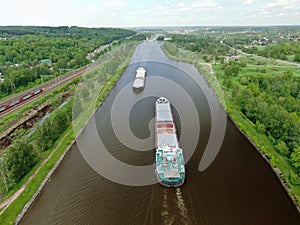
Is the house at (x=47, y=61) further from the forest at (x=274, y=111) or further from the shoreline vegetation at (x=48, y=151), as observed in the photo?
the forest at (x=274, y=111)

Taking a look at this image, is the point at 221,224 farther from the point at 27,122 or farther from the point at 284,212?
the point at 27,122

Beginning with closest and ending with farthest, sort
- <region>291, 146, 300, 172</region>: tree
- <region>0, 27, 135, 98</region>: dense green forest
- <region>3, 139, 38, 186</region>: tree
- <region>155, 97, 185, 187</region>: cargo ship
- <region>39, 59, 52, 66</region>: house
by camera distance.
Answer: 1. <region>155, 97, 185, 187</region>: cargo ship
2. <region>3, 139, 38, 186</region>: tree
3. <region>291, 146, 300, 172</region>: tree
4. <region>0, 27, 135, 98</region>: dense green forest
5. <region>39, 59, 52, 66</region>: house

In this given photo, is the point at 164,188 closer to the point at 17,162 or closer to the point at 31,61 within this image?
the point at 17,162

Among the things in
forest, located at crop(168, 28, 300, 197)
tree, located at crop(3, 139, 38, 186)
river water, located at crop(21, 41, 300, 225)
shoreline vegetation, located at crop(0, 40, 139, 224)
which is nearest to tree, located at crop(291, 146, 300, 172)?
forest, located at crop(168, 28, 300, 197)

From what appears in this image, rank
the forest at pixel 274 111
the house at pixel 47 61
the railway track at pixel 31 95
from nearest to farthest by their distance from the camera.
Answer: the forest at pixel 274 111 < the railway track at pixel 31 95 < the house at pixel 47 61

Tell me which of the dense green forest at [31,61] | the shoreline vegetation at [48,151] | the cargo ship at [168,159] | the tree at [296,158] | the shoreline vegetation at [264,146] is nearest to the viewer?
the shoreline vegetation at [48,151]

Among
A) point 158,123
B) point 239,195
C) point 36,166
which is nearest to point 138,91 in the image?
point 158,123

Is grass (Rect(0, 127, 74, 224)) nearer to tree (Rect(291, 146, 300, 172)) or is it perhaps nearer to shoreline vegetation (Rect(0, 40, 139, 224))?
shoreline vegetation (Rect(0, 40, 139, 224))

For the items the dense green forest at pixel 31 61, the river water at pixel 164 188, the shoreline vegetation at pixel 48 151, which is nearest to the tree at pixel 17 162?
the shoreline vegetation at pixel 48 151

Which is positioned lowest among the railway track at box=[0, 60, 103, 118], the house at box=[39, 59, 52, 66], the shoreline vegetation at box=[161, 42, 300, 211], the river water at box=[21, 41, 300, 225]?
the river water at box=[21, 41, 300, 225]
